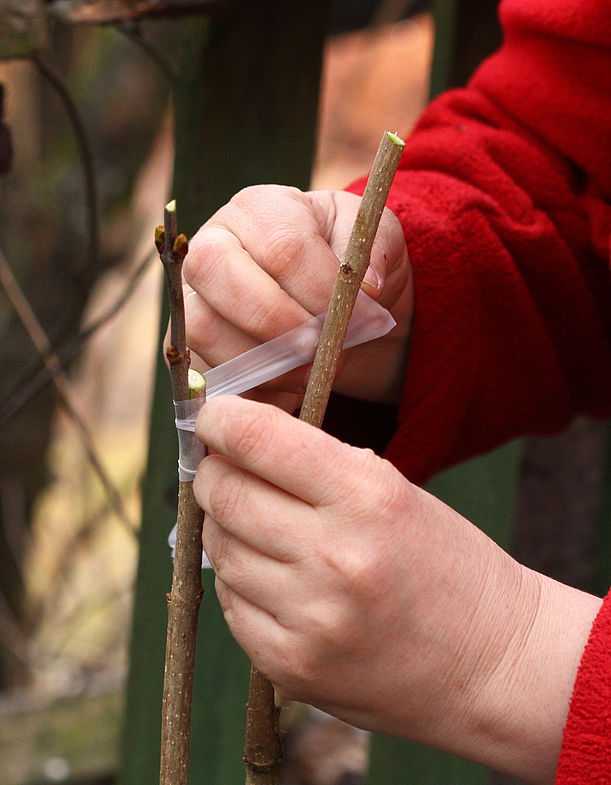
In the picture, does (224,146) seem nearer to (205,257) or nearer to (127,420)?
(205,257)

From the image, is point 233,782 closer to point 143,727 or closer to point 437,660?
point 143,727

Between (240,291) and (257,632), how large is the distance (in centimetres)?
20

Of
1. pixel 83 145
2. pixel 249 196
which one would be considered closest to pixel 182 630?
pixel 249 196

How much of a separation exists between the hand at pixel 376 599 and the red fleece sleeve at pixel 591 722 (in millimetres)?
13

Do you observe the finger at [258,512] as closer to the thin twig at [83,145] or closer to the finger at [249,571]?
the finger at [249,571]

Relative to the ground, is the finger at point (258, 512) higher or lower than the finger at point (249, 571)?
higher

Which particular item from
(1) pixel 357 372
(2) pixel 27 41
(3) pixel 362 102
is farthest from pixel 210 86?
(3) pixel 362 102

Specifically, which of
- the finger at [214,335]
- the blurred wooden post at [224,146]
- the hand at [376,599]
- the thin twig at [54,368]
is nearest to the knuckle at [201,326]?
the finger at [214,335]

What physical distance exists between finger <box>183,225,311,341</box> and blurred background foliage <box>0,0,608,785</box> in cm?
25

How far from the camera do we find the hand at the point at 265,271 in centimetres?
67

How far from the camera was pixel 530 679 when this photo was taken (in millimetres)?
630

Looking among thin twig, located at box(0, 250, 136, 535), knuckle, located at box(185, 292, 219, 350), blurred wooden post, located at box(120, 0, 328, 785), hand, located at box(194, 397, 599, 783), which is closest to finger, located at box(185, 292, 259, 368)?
knuckle, located at box(185, 292, 219, 350)

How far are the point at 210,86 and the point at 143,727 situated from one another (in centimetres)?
66

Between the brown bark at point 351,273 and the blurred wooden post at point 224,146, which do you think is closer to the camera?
the brown bark at point 351,273
